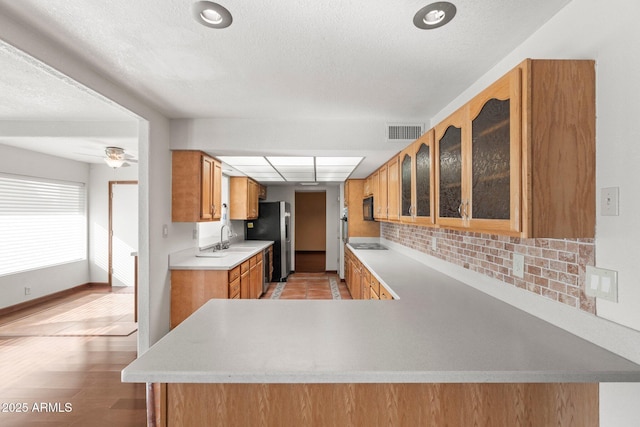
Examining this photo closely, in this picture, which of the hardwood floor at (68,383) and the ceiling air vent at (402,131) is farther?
the ceiling air vent at (402,131)

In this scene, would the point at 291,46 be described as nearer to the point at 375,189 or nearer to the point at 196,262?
the point at 196,262

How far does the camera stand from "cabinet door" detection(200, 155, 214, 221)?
3467 millimetres

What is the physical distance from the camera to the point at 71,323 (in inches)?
163

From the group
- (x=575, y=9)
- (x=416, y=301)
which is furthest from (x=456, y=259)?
(x=575, y=9)

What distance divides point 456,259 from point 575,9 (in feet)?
5.94

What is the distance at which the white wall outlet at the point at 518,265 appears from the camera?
176 cm

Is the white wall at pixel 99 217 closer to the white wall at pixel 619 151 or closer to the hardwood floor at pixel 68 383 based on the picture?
the hardwood floor at pixel 68 383

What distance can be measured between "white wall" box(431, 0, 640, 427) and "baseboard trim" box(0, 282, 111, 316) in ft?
21.0

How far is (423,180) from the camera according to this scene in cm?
239

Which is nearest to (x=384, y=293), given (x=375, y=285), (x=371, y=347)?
(x=375, y=285)

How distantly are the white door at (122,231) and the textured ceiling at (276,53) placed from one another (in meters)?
3.21

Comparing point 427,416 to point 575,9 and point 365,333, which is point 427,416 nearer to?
point 365,333

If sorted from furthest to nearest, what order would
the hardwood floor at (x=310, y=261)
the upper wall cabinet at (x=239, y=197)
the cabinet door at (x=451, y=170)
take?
the hardwood floor at (x=310, y=261) → the upper wall cabinet at (x=239, y=197) → the cabinet door at (x=451, y=170)

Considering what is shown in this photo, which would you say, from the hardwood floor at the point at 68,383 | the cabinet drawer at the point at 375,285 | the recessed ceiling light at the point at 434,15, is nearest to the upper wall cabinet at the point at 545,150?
the recessed ceiling light at the point at 434,15
